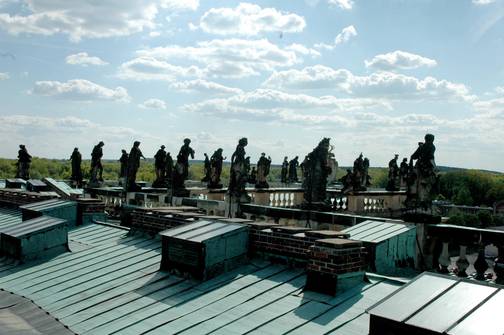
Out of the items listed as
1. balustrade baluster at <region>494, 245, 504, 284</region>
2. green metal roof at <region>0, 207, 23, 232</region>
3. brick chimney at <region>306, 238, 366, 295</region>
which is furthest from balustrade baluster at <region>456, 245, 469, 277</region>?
green metal roof at <region>0, 207, 23, 232</region>

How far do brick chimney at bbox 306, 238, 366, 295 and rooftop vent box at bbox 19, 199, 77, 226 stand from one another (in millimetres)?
7804

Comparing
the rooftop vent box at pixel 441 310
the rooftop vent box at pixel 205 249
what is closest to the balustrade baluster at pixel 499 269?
the rooftop vent box at pixel 441 310

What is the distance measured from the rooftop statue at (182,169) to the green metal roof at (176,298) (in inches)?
422

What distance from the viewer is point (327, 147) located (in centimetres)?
1550

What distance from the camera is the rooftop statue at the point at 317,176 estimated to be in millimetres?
15258

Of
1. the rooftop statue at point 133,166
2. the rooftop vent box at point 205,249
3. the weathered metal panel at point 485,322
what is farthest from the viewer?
the rooftop statue at point 133,166

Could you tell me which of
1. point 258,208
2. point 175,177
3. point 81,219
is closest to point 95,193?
point 175,177

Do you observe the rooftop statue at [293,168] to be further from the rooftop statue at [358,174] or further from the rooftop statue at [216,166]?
the rooftop statue at [216,166]

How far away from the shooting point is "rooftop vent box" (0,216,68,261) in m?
9.88

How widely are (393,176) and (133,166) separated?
18.7 meters

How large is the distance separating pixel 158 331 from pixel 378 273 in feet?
11.0

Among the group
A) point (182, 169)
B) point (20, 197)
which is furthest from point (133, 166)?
point (20, 197)

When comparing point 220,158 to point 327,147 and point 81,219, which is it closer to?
point 327,147

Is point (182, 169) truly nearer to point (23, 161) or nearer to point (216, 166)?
point (216, 166)
